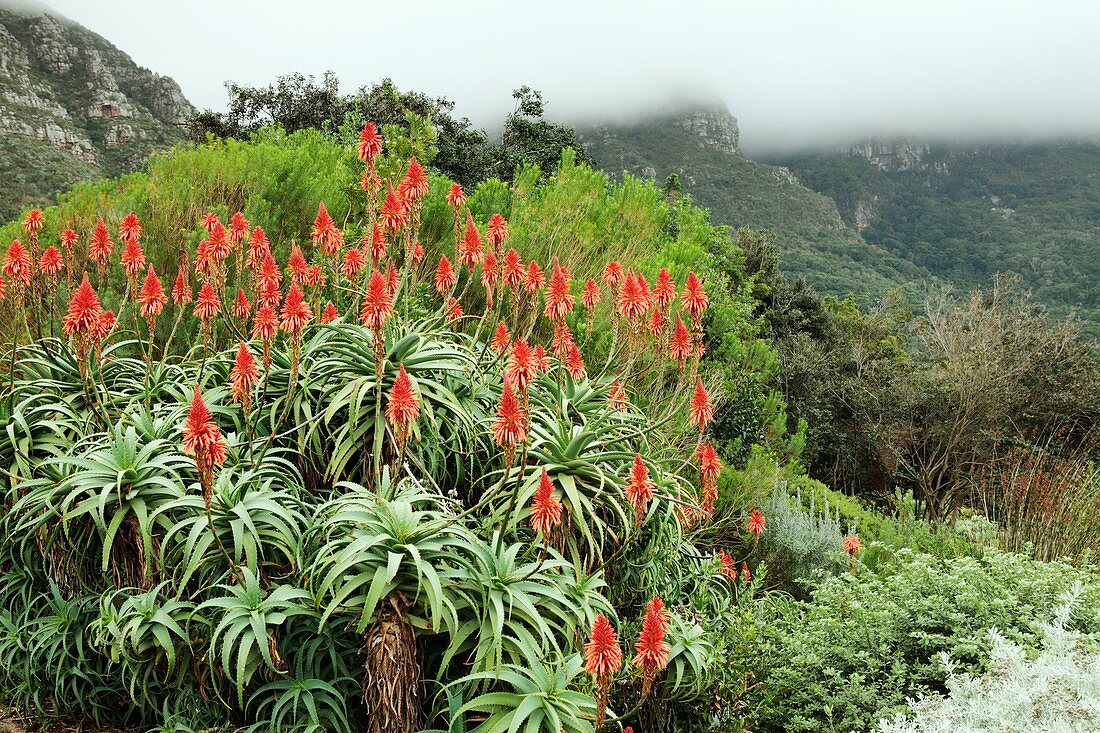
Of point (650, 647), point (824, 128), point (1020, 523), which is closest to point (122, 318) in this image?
point (650, 647)

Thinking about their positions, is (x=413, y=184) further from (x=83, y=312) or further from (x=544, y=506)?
(x=544, y=506)

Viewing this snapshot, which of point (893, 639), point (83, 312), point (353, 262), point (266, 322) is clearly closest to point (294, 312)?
point (266, 322)

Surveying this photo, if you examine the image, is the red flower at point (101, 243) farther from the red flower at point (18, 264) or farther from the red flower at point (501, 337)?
the red flower at point (501, 337)

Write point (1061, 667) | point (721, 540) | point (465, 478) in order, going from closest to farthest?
1. point (1061, 667)
2. point (465, 478)
3. point (721, 540)

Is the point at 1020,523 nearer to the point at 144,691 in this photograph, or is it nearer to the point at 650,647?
the point at 650,647

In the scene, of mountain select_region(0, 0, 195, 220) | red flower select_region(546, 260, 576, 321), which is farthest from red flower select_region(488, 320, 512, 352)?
mountain select_region(0, 0, 195, 220)

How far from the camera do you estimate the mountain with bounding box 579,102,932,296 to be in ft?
120

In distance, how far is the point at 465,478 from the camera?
3.87m

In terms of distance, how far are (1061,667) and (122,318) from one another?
17.5ft

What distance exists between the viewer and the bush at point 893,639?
3068mm

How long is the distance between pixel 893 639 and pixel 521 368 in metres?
2.18

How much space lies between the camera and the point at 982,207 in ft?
155

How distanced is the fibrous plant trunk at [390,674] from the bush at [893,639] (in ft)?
5.40

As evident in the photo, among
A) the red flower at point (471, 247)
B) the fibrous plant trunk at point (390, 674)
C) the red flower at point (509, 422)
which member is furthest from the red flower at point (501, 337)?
the fibrous plant trunk at point (390, 674)
